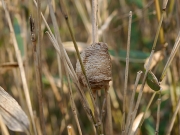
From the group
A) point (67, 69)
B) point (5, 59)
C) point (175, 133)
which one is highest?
point (67, 69)

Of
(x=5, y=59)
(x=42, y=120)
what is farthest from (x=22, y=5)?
(x=42, y=120)

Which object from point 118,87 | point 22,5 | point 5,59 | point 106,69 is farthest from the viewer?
point 5,59

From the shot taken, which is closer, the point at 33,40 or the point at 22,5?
the point at 33,40

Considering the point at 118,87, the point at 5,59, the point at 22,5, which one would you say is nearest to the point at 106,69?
the point at 22,5

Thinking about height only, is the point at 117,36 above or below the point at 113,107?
above

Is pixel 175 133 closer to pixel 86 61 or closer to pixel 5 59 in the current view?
pixel 86 61

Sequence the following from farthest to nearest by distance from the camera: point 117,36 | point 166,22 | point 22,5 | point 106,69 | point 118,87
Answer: point 117,36 → point 118,87 → point 22,5 → point 166,22 → point 106,69
